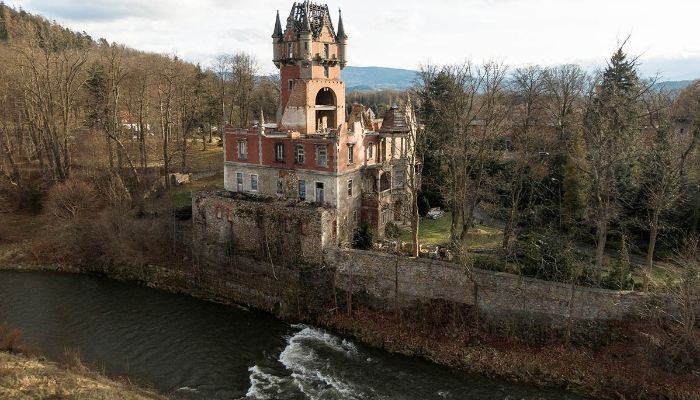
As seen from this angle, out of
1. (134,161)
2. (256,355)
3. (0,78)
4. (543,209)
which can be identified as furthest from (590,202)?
(0,78)

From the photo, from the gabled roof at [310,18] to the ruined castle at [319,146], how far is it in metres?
0.07

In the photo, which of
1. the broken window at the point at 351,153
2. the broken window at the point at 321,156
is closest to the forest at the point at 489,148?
the broken window at the point at 351,153

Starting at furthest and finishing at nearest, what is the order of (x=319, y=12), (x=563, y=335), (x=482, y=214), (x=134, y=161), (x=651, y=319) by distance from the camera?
(x=134, y=161), (x=482, y=214), (x=319, y=12), (x=563, y=335), (x=651, y=319)

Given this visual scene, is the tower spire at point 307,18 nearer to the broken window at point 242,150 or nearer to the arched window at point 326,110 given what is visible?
the arched window at point 326,110

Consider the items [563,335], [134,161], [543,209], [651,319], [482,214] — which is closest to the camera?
[651,319]

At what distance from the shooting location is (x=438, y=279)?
26.1m

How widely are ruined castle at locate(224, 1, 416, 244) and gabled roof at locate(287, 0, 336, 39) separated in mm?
71

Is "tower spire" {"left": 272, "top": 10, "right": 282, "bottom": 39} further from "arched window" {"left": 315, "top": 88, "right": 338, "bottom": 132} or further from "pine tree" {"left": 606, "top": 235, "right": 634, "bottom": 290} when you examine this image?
"pine tree" {"left": 606, "top": 235, "right": 634, "bottom": 290}

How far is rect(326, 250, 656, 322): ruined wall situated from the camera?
2303cm

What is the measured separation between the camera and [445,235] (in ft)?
110

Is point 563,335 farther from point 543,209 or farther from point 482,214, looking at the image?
point 482,214

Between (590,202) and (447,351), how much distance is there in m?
14.1

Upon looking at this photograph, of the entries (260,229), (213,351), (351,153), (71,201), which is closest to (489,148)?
(351,153)

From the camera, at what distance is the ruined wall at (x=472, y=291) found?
23.0 m
